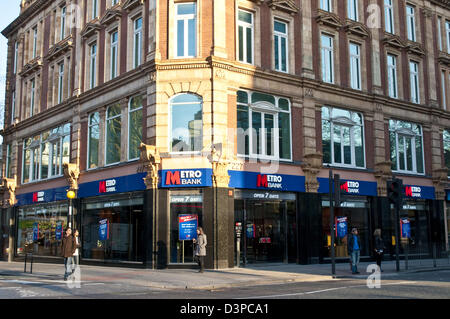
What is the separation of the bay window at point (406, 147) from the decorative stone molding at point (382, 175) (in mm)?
1356

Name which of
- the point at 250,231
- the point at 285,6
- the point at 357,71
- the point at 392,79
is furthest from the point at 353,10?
the point at 250,231

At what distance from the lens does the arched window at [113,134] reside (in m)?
25.4

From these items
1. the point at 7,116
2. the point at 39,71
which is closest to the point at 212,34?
the point at 39,71

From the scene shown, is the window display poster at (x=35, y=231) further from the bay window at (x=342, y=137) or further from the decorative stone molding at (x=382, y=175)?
the decorative stone molding at (x=382, y=175)

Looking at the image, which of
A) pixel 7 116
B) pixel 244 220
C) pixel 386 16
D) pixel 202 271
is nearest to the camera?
pixel 202 271

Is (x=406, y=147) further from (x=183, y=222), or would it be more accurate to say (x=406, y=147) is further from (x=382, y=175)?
(x=183, y=222)

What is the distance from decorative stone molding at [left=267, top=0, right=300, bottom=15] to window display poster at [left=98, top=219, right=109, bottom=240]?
45.3 feet

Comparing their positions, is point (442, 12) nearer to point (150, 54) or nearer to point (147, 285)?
point (150, 54)

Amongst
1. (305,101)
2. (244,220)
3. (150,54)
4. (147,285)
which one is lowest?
(147,285)

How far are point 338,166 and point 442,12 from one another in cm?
1565

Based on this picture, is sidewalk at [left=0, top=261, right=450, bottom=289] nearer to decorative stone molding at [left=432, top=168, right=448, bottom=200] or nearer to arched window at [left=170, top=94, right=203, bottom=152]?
arched window at [left=170, top=94, right=203, bottom=152]

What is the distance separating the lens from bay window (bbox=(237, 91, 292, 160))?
23.0 m

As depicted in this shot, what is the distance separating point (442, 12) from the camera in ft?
111

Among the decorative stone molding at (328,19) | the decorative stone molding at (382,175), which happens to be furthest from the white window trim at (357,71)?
the decorative stone molding at (382,175)
